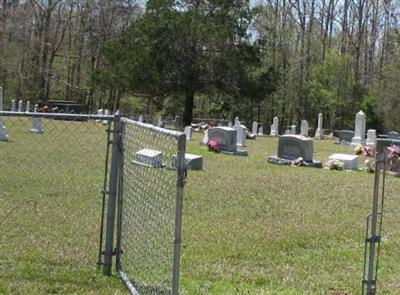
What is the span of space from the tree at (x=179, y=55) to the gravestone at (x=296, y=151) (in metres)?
20.7

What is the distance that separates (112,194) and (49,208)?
3.68 meters

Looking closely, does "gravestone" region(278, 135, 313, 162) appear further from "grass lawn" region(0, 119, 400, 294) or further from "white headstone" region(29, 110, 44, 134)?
Answer: "white headstone" region(29, 110, 44, 134)

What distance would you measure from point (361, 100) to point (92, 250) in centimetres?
5129

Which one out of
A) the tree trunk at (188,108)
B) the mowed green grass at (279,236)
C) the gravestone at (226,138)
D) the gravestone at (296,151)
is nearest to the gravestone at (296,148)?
the gravestone at (296,151)

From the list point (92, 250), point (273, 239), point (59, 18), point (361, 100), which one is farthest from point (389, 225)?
point (59, 18)

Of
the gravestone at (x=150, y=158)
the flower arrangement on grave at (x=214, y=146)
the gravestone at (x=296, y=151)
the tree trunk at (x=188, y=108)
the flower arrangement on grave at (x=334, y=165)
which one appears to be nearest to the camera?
the gravestone at (x=150, y=158)

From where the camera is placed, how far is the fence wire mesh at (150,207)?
12.8 feet

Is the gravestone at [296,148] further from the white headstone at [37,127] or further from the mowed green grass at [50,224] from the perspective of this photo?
the white headstone at [37,127]

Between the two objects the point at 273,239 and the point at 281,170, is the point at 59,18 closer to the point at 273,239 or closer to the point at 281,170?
the point at 281,170

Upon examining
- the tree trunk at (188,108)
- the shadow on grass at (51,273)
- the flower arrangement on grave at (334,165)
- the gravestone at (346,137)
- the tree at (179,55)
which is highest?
the tree at (179,55)

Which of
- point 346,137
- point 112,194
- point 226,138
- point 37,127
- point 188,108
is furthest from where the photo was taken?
point 188,108

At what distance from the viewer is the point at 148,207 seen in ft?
15.4

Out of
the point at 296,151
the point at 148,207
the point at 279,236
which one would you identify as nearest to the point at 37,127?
the point at 296,151

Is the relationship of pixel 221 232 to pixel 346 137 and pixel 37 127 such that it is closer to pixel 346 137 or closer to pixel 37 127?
pixel 37 127
